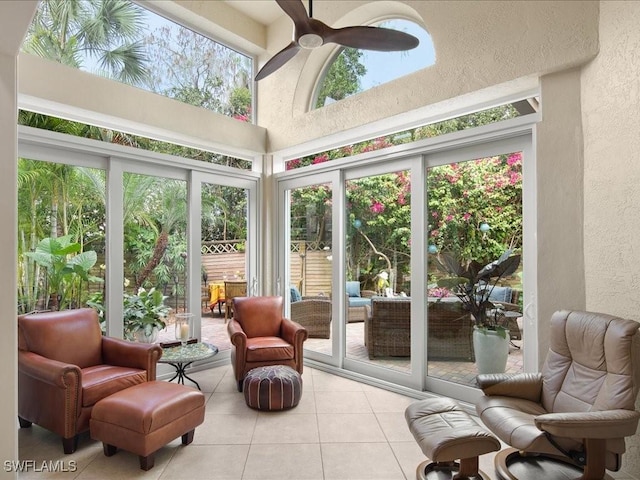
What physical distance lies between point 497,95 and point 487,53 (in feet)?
1.19

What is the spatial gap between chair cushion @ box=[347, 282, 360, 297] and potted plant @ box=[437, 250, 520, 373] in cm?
119

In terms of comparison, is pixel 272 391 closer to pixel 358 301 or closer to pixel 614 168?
pixel 358 301

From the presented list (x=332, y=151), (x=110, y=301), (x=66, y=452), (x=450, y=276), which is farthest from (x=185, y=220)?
(x=450, y=276)

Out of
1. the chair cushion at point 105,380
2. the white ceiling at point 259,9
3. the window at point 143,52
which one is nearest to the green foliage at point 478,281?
the chair cushion at point 105,380

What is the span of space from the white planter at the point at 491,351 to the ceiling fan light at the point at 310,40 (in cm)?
286

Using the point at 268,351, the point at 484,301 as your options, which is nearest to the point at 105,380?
the point at 268,351

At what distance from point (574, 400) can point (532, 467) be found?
58 cm

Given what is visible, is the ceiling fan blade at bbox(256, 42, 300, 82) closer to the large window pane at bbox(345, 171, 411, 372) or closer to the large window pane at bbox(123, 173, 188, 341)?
the large window pane at bbox(345, 171, 411, 372)

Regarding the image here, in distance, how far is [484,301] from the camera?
3512 mm

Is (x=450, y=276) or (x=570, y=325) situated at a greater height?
(x=450, y=276)

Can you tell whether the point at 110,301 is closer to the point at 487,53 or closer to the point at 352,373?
the point at 352,373

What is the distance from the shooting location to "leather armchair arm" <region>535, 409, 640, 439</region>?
1972 mm

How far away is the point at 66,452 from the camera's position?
106 inches

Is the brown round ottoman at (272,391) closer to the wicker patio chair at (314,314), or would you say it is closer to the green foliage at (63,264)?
the wicker patio chair at (314,314)
